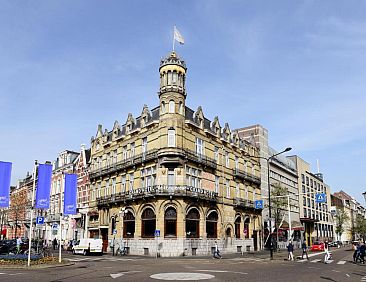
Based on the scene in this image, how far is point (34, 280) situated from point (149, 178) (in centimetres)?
2609

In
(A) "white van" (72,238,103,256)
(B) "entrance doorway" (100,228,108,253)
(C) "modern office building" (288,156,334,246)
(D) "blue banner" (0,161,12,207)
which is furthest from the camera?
(C) "modern office building" (288,156,334,246)

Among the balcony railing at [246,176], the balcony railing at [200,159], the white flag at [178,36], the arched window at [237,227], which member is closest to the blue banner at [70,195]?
the balcony railing at [200,159]

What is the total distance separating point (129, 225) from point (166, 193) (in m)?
8.30

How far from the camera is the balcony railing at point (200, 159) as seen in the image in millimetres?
41125

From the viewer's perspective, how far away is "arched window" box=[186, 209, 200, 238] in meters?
39.9

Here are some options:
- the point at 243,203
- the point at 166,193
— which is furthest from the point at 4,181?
the point at 243,203

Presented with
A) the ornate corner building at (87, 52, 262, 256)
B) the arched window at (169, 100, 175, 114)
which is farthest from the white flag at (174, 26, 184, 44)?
the arched window at (169, 100, 175, 114)

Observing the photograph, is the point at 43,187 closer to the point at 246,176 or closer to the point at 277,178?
the point at 246,176

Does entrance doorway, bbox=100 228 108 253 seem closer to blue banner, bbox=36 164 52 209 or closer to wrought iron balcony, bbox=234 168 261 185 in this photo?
wrought iron balcony, bbox=234 168 261 185

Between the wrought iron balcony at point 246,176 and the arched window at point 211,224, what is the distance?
809 cm

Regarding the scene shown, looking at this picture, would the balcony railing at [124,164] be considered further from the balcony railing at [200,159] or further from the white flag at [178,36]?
the white flag at [178,36]

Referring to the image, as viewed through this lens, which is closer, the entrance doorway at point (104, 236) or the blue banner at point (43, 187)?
the blue banner at point (43, 187)

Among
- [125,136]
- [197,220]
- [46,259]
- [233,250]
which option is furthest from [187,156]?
[46,259]

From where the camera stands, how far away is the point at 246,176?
173 feet
